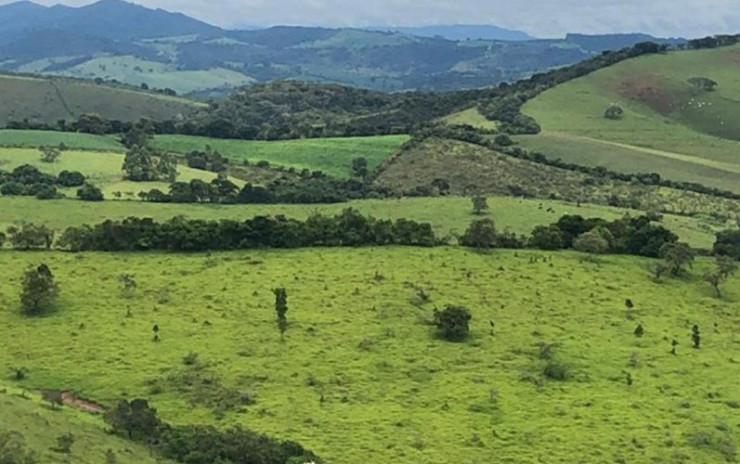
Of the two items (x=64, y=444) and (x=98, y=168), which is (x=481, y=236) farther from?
(x=98, y=168)

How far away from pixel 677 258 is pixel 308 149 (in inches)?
4192

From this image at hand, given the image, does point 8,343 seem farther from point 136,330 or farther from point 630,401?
point 630,401

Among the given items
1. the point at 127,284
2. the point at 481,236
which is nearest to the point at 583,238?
the point at 481,236

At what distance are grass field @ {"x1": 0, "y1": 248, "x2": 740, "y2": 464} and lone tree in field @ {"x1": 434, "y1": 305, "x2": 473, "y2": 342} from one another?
0.99 m

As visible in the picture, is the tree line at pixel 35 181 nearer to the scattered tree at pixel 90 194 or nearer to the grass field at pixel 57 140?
the scattered tree at pixel 90 194

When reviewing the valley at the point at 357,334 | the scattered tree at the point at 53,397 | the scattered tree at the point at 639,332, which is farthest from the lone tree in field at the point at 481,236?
the scattered tree at the point at 53,397

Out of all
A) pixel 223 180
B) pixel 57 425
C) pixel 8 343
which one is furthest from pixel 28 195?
pixel 57 425

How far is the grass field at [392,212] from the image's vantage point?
109 meters

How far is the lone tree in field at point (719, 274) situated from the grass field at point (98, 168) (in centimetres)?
7651

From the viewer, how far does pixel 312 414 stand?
2235 inches

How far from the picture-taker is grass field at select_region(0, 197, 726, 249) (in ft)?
357

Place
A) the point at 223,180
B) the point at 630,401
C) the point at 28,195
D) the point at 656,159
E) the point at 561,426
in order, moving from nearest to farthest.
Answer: the point at 561,426
the point at 630,401
the point at 28,195
the point at 223,180
the point at 656,159

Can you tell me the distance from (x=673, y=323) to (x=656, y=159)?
98226mm

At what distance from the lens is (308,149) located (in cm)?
18388
